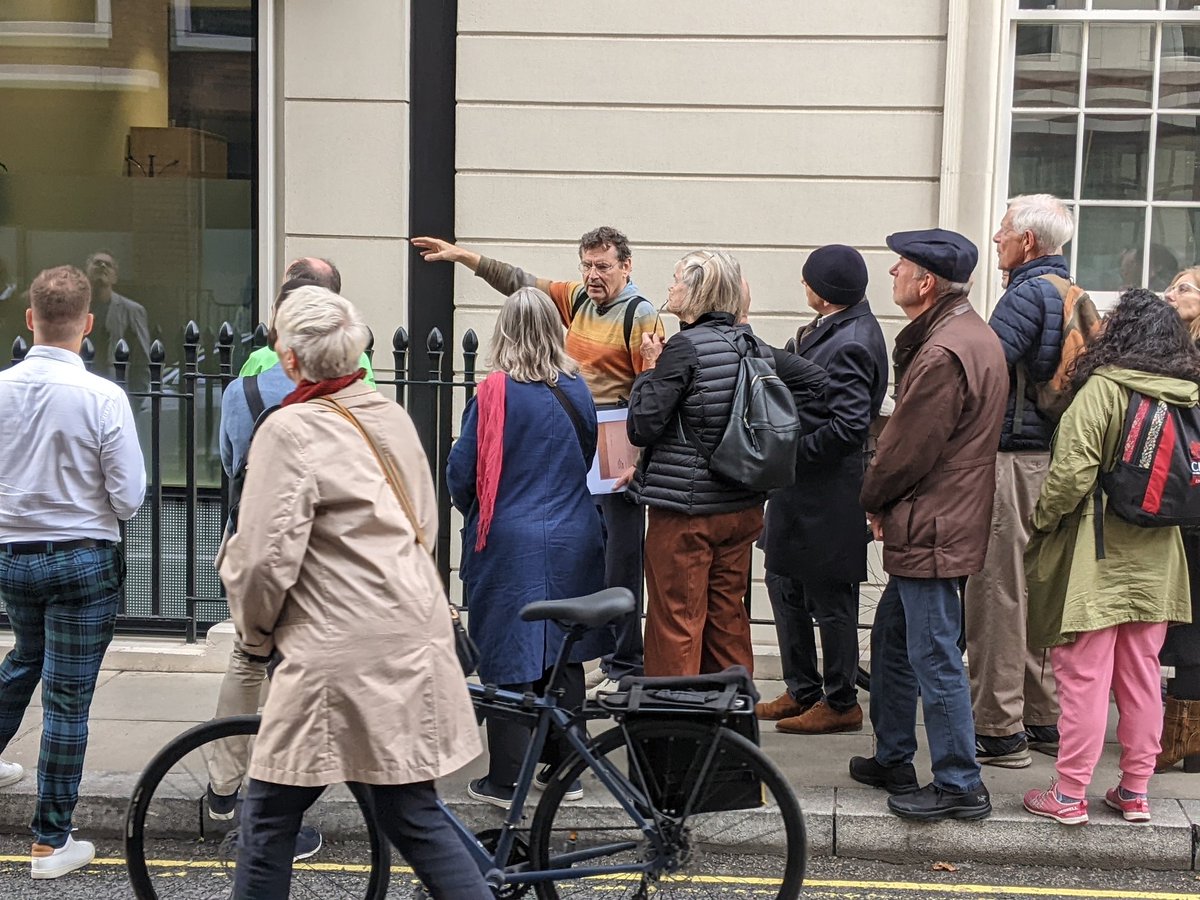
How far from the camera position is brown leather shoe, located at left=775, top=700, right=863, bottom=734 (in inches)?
237

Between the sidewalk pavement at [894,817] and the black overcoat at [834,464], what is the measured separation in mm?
777

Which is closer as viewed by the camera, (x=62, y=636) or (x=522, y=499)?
(x=62, y=636)

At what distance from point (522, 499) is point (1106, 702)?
2154 mm

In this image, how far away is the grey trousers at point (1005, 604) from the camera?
5551 millimetres

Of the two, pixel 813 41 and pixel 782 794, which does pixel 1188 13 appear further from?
pixel 782 794

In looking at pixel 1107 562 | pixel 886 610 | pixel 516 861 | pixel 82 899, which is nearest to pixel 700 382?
pixel 886 610

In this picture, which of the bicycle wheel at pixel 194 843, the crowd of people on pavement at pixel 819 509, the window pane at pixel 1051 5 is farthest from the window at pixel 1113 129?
the bicycle wheel at pixel 194 843

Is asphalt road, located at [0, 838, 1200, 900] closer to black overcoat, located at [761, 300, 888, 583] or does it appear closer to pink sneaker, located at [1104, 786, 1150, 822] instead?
pink sneaker, located at [1104, 786, 1150, 822]

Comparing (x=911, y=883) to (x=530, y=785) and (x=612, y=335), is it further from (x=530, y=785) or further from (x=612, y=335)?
(x=612, y=335)

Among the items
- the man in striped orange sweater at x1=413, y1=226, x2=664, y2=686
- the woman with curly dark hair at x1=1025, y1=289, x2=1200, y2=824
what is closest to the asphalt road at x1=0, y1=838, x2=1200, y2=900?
the woman with curly dark hair at x1=1025, y1=289, x2=1200, y2=824

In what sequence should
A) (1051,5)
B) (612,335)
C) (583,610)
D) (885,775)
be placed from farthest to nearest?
(1051,5) < (612,335) < (885,775) < (583,610)

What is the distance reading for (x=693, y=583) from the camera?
17.3ft

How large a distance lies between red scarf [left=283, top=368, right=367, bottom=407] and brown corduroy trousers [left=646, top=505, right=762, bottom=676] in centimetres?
200

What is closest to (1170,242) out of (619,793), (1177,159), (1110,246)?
(1110,246)
